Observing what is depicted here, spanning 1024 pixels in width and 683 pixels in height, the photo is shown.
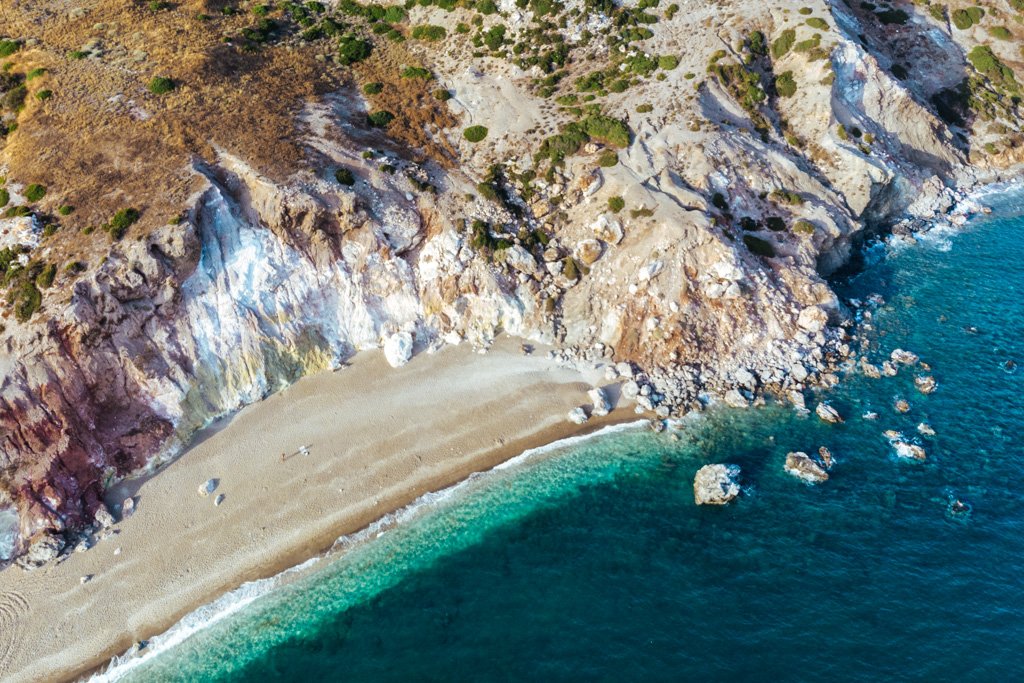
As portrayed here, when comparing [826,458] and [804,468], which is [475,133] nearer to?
[804,468]

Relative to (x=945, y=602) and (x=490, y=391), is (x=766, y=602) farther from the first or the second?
(x=490, y=391)

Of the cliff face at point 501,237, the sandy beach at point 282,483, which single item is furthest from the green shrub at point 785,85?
the sandy beach at point 282,483

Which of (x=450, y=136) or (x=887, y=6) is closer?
(x=450, y=136)

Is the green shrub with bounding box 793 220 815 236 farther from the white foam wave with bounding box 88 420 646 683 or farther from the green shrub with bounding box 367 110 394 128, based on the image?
the green shrub with bounding box 367 110 394 128

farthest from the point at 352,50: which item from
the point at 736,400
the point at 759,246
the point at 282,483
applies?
the point at 736,400

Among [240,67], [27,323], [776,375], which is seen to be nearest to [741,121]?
[776,375]

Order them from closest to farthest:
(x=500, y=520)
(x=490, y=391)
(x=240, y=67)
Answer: (x=500, y=520) → (x=490, y=391) → (x=240, y=67)
